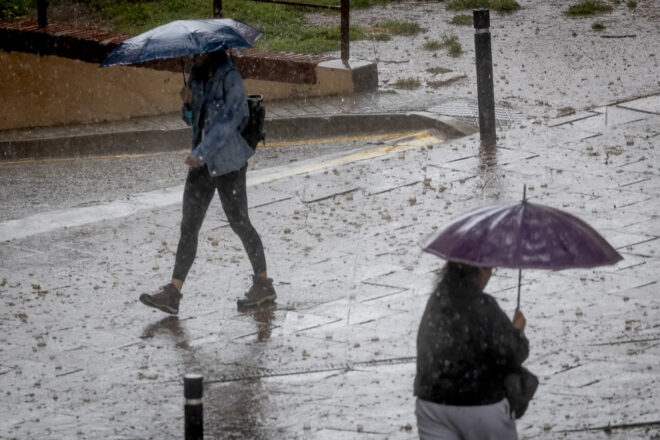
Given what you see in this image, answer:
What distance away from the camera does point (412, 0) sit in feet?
62.2

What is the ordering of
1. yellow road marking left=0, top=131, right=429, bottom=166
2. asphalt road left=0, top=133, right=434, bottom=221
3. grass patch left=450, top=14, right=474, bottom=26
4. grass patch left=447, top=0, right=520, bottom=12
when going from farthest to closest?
grass patch left=447, top=0, right=520, bottom=12 < grass patch left=450, top=14, right=474, bottom=26 < yellow road marking left=0, top=131, right=429, bottom=166 < asphalt road left=0, top=133, right=434, bottom=221

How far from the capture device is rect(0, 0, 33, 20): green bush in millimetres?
18094

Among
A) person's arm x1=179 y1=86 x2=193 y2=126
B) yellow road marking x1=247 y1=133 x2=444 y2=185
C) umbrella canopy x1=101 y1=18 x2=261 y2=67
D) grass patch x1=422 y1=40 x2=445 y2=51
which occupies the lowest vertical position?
yellow road marking x1=247 y1=133 x2=444 y2=185

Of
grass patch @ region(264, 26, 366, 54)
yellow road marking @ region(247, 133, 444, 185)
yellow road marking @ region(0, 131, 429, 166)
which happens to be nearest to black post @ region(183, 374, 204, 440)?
yellow road marking @ region(247, 133, 444, 185)

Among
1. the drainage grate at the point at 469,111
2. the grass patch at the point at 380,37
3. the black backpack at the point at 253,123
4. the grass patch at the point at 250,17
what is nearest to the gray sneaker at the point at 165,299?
the black backpack at the point at 253,123

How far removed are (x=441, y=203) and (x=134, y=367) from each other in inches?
144

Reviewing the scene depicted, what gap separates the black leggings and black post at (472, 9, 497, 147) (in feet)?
13.2

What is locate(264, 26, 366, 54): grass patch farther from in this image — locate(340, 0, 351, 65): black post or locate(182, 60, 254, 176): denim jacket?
locate(182, 60, 254, 176): denim jacket

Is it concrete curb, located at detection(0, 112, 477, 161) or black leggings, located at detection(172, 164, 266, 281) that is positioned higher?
black leggings, located at detection(172, 164, 266, 281)

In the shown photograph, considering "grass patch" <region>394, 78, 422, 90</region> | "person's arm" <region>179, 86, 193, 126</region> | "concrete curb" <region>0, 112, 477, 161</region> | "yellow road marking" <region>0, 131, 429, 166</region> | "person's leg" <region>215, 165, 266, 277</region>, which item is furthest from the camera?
"grass patch" <region>394, 78, 422, 90</region>

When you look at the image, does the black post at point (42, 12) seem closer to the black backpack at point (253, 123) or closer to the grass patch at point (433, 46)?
the grass patch at point (433, 46)

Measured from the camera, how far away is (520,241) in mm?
4496

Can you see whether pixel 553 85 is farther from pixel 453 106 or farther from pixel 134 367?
pixel 134 367

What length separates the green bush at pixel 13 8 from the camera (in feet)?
59.4
